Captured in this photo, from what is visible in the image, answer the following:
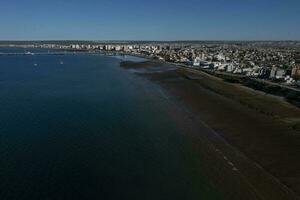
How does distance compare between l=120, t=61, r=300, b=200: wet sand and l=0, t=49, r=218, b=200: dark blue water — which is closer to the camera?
l=0, t=49, r=218, b=200: dark blue water

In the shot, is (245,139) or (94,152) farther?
(245,139)

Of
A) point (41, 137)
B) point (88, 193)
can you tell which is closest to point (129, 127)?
point (41, 137)

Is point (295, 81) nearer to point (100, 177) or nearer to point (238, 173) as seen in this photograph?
point (238, 173)

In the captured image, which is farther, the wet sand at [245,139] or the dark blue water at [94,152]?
the wet sand at [245,139]
